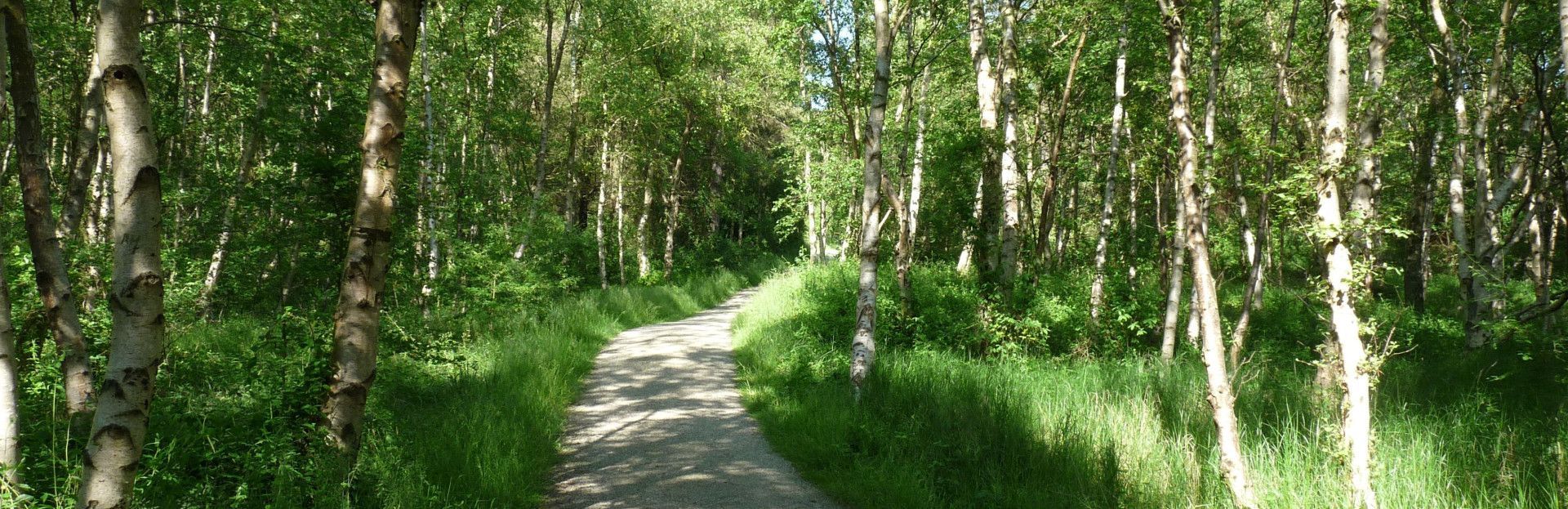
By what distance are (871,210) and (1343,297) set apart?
14.7 feet

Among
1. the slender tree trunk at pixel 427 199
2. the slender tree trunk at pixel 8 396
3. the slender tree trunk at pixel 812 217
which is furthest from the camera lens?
the slender tree trunk at pixel 812 217

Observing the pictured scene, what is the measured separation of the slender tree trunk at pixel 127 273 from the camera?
89.3 inches

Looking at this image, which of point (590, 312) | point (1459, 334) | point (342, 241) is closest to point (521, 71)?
point (590, 312)

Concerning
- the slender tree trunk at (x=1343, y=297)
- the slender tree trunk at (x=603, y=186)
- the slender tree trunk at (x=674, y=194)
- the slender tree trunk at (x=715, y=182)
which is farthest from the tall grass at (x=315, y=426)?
the slender tree trunk at (x=715, y=182)

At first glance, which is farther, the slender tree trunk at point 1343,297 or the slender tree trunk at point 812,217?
the slender tree trunk at point 812,217

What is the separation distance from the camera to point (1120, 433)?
547 cm

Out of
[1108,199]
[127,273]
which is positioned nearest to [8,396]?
[127,273]

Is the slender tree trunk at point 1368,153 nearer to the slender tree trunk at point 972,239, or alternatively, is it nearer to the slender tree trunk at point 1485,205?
the slender tree trunk at point 1485,205

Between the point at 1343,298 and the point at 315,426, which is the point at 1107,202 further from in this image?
the point at 315,426

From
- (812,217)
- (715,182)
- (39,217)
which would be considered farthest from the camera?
(715,182)

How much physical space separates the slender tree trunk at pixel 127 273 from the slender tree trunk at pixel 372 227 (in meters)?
1.39

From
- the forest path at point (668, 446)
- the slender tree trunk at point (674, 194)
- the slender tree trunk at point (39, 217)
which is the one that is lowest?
the forest path at point (668, 446)

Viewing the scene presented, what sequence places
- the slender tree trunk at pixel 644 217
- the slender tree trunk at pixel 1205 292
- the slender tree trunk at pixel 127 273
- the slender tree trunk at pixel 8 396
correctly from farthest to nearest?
1. the slender tree trunk at pixel 644 217
2. the slender tree trunk at pixel 1205 292
3. the slender tree trunk at pixel 8 396
4. the slender tree trunk at pixel 127 273

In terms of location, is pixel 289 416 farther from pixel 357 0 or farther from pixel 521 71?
pixel 521 71
